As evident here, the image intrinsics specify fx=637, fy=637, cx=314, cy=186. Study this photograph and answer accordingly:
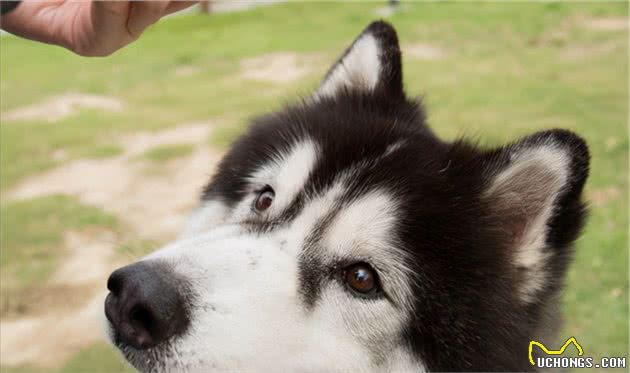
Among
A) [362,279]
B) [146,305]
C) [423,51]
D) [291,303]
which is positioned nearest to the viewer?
[146,305]

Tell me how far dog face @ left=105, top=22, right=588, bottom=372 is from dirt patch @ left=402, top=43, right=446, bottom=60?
11098mm

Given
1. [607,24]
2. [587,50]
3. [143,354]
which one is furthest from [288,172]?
[607,24]

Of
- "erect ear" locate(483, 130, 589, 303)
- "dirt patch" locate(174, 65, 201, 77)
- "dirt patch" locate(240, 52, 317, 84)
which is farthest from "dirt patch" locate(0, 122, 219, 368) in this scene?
"dirt patch" locate(174, 65, 201, 77)

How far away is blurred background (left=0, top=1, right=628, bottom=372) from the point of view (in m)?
5.68

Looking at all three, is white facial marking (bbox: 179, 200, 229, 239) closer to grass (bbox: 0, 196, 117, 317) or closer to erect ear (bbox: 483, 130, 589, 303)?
erect ear (bbox: 483, 130, 589, 303)

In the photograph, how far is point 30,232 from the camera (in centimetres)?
705

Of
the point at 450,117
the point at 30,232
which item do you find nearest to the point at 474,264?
the point at 30,232

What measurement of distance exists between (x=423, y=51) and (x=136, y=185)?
7.84 meters

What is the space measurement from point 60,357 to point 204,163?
13.9ft

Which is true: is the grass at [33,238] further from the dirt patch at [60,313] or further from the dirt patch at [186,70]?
the dirt patch at [186,70]

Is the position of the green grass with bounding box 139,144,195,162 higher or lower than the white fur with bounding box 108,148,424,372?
lower

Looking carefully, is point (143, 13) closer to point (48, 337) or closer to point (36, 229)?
point (48, 337)

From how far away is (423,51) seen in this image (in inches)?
549

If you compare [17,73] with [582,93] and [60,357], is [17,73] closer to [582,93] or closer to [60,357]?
[60,357]
